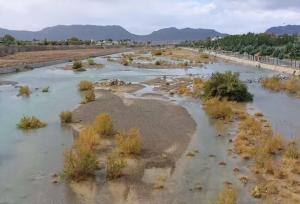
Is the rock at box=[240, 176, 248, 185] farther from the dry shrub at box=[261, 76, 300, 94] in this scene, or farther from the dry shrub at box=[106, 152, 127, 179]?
the dry shrub at box=[261, 76, 300, 94]

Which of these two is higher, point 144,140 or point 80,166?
point 80,166

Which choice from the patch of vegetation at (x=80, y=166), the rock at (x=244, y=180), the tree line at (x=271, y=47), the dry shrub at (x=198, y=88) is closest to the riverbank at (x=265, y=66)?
the tree line at (x=271, y=47)

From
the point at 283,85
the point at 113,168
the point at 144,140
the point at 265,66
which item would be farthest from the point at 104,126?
the point at 265,66

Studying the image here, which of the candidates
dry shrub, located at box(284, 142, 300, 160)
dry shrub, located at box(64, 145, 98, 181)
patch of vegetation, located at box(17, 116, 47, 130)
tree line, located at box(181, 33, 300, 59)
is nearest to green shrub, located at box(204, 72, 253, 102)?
patch of vegetation, located at box(17, 116, 47, 130)

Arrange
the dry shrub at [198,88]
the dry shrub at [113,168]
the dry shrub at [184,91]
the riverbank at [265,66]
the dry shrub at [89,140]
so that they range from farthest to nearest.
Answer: the riverbank at [265,66] → the dry shrub at [184,91] → the dry shrub at [198,88] → the dry shrub at [89,140] → the dry shrub at [113,168]

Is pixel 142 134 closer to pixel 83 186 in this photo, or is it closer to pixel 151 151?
pixel 151 151

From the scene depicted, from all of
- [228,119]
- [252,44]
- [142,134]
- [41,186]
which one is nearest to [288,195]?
[41,186]

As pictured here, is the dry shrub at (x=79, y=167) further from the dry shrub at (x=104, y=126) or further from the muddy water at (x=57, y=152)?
the dry shrub at (x=104, y=126)

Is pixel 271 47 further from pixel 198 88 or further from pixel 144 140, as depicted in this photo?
pixel 144 140
